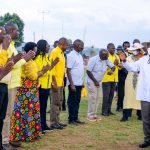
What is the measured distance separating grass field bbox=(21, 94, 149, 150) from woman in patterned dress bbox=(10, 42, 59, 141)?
0.25 m

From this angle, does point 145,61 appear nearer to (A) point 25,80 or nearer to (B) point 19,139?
(A) point 25,80

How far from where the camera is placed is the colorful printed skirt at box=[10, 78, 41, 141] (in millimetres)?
7055

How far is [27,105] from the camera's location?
7.15 metres

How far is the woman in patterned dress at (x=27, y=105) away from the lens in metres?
6.97

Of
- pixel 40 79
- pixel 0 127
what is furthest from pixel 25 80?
pixel 0 127

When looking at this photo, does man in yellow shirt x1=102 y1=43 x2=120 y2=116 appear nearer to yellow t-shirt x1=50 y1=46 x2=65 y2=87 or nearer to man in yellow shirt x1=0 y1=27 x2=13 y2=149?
yellow t-shirt x1=50 y1=46 x2=65 y2=87

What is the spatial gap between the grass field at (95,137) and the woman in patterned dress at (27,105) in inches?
9.9

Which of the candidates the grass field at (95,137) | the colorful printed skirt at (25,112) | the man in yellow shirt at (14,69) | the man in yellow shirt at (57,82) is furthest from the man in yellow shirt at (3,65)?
the man in yellow shirt at (57,82)

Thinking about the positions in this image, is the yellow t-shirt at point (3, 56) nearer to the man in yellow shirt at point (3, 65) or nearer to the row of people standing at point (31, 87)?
the man in yellow shirt at point (3, 65)

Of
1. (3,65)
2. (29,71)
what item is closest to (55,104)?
(29,71)

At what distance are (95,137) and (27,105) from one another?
169cm

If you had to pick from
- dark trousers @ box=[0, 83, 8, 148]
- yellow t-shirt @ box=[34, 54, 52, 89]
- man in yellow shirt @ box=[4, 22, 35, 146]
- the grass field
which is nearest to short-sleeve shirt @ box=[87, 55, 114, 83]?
the grass field

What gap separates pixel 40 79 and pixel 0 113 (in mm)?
1761

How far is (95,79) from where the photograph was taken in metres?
9.73
